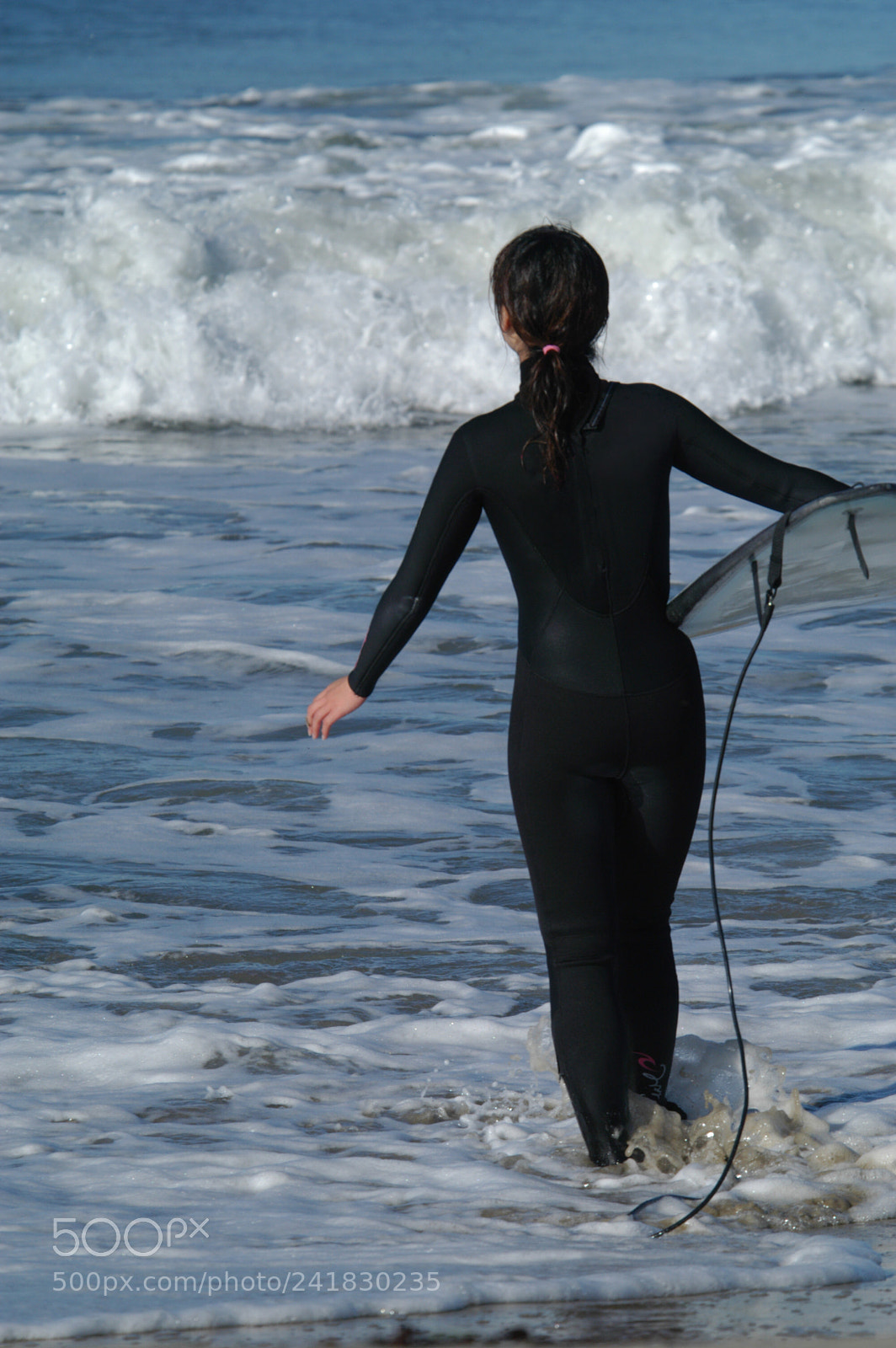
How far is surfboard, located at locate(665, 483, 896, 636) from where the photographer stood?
280 centimetres

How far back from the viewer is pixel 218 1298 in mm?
2449

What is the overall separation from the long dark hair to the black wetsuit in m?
0.05

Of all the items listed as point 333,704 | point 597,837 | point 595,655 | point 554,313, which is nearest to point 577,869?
point 597,837

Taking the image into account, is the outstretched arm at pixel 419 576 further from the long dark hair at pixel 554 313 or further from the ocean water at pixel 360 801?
the ocean water at pixel 360 801

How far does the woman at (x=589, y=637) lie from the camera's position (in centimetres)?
286

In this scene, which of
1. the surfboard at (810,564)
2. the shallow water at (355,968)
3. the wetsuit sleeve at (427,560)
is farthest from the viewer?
the wetsuit sleeve at (427,560)

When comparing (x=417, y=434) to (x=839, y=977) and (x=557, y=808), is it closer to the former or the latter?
(x=839, y=977)

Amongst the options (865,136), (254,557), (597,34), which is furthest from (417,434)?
(597,34)

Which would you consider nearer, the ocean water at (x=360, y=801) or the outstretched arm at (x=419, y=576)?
the ocean water at (x=360, y=801)

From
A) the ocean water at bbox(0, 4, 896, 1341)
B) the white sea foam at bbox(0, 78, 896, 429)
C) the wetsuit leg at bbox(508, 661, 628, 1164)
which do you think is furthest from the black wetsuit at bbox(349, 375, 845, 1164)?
the white sea foam at bbox(0, 78, 896, 429)

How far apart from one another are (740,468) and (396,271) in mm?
12151

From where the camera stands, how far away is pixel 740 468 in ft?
9.44

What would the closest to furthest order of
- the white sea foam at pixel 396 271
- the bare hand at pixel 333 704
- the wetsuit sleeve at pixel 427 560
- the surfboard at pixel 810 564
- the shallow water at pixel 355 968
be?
the shallow water at pixel 355 968, the surfboard at pixel 810 564, the wetsuit sleeve at pixel 427 560, the bare hand at pixel 333 704, the white sea foam at pixel 396 271

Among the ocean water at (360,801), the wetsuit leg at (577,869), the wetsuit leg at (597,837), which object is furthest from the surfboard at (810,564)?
the ocean water at (360,801)
